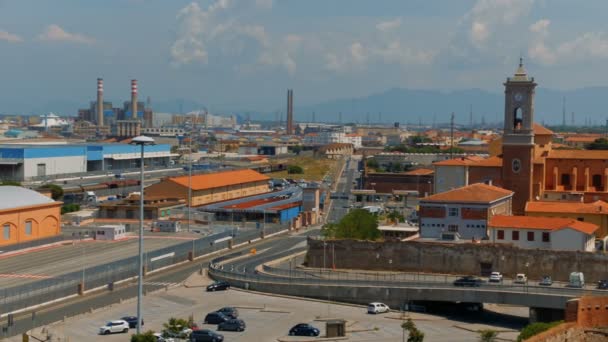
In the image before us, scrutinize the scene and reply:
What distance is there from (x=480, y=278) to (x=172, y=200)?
1237 inches

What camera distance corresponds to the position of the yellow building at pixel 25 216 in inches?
1821

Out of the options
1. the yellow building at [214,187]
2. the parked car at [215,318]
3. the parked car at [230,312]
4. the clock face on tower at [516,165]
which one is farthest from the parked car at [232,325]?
the yellow building at [214,187]

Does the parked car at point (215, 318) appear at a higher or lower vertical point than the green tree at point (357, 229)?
lower

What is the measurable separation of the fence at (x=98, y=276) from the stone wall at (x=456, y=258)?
21.7 ft

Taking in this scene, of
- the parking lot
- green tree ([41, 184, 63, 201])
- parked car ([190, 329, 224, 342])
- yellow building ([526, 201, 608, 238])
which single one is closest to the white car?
the parking lot

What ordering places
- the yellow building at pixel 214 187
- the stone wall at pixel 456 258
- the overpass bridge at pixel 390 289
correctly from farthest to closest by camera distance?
the yellow building at pixel 214 187, the stone wall at pixel 456 258, the overpass bridge at pixel 390 289

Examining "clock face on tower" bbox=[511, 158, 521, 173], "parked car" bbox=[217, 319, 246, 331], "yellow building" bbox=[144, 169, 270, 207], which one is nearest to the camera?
"parked car" bbox=[217, 319, 246, 331]

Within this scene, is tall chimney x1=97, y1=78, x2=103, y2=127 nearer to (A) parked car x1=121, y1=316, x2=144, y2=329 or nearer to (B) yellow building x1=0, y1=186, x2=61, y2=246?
(B) yellow building x1=0, y1=186, x2=61, y2=246

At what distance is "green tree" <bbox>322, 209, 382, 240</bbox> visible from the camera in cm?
4481

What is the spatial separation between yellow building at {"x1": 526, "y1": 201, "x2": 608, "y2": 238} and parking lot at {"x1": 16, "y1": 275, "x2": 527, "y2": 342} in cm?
1301

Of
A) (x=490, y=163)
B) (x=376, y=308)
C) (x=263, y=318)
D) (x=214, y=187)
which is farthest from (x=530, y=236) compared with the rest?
(x=214, y=187)

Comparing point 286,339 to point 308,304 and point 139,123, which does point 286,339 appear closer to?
point 308,304

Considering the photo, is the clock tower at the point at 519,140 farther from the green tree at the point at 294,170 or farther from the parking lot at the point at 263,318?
the green tree at the point at 294,170

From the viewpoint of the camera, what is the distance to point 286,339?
28266 mm
